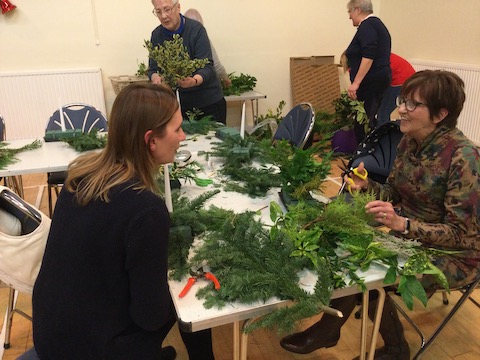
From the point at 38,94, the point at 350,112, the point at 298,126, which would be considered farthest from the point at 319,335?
the point at 38,94

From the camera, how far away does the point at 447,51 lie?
479cm

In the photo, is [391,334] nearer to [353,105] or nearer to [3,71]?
[353,105]

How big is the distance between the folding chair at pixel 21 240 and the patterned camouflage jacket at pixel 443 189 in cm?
129

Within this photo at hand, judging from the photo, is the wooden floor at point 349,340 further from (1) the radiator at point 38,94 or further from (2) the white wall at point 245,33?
(2) the white wall at point 245,33

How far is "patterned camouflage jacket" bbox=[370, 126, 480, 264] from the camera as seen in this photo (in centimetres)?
150

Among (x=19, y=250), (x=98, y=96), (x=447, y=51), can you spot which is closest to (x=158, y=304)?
(x=19, y=250)

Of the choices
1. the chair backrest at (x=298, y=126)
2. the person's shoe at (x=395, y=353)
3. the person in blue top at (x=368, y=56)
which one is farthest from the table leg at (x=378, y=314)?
the person in blue top at (x=368, y=56)

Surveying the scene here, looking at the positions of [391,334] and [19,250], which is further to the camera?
[391,334]

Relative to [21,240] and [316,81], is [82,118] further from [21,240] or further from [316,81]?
[316,81]

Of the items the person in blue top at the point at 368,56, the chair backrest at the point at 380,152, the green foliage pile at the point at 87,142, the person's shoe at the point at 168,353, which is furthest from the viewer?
the person in blue top at the point at 368,56

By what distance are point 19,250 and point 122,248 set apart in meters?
0.44

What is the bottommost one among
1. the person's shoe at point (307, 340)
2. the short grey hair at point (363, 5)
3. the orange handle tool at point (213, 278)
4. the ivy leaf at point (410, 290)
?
the person's shoe at point (307, 340)

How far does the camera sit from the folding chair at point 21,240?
130cm

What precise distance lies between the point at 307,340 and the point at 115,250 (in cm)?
110
